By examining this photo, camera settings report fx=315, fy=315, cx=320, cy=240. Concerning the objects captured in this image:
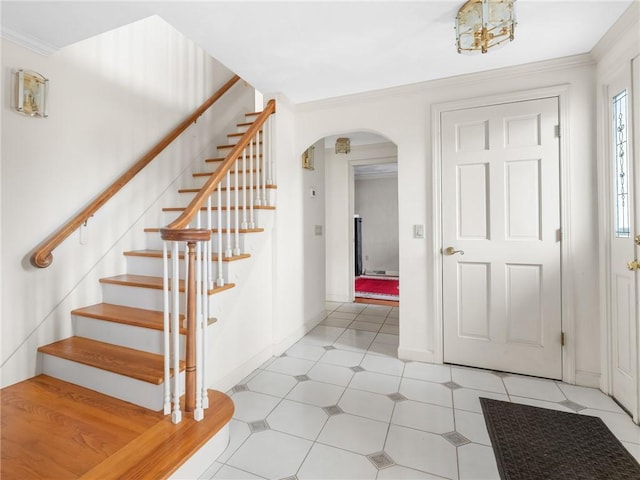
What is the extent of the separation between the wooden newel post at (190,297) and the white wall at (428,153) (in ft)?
6.13

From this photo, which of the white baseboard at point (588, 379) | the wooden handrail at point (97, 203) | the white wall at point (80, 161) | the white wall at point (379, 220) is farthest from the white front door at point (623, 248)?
the white wall at point (379, 220)

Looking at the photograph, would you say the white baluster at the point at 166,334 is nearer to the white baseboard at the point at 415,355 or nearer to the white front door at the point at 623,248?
the white baseboard at the point at 415,355

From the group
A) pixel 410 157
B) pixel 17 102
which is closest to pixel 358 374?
pixel 410 157

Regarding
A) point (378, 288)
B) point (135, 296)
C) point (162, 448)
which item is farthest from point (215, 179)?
point (378, 288)

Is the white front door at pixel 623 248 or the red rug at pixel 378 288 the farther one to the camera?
the red rug at pixel 378 288

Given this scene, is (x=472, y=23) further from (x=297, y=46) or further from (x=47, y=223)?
(x=47, y=223)

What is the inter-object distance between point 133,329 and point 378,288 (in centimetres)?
482

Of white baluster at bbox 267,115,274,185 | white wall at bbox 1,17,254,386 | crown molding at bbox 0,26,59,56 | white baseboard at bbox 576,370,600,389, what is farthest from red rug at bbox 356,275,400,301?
crown molding at bbox 0,26,59,56

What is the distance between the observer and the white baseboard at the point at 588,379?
234 cm

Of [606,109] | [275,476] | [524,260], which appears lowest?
[275,476]

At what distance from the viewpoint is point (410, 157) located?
9.34 feet

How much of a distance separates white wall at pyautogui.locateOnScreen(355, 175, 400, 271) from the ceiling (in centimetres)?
561

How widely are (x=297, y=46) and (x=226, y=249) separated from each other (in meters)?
1.57

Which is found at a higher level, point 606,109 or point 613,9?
point 613,9
